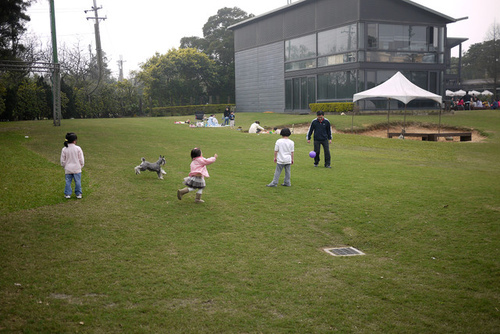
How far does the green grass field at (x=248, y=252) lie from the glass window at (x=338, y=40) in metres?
22.8

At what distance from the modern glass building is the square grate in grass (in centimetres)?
2865

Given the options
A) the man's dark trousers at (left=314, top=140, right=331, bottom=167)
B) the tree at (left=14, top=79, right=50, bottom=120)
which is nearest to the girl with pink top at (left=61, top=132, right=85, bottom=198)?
the man's dark trousers at (left=314, top=140, right=331, bottom=167)

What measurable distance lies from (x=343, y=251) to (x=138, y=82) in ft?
171

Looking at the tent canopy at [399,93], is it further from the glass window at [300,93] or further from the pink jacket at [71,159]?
the pink jacket at [71,159]

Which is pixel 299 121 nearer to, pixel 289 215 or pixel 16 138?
pixel 16 138

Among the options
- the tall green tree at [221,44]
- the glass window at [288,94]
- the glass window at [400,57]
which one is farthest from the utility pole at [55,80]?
the tall green tree at [221,44]

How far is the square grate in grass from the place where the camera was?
7008 millimetres

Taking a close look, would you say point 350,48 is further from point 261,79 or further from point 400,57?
point 261,79

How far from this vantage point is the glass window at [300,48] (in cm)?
3875

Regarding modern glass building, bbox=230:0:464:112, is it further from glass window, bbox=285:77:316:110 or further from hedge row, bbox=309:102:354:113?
Answer: hedge row, bbox=309:102:354:113

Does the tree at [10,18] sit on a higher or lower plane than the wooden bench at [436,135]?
higher

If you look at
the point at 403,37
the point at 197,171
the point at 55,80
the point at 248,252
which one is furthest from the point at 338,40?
the point at 248,252

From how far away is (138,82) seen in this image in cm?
5509

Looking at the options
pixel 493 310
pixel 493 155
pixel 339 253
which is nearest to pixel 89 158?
pixel 339 253
